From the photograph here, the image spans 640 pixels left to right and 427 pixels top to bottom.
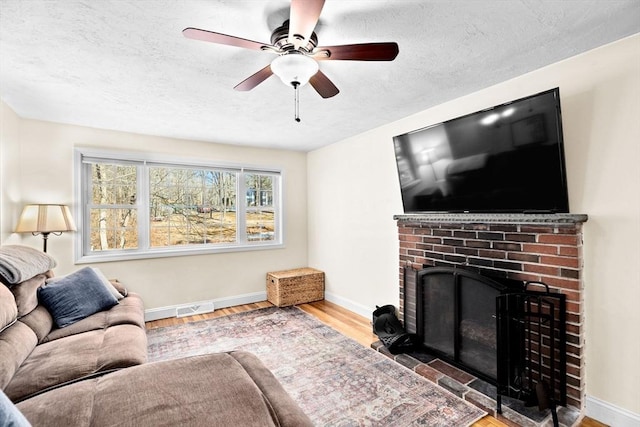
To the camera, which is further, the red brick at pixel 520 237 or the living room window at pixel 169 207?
the living room window at pixel 169 207

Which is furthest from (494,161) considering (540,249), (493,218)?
(540,249)

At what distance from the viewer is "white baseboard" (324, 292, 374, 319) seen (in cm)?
380

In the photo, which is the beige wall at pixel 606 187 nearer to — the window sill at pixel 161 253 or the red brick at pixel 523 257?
the red brick at pixel 523 257

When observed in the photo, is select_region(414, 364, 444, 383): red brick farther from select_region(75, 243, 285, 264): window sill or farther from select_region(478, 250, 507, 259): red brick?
select_region(75, 243, 285, 264): window sill

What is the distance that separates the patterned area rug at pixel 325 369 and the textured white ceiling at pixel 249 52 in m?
2.34

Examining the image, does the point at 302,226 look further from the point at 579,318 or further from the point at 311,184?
the point at 579,318

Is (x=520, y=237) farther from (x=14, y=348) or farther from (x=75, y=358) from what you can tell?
(x=14, y=348)

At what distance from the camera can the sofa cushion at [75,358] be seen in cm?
151

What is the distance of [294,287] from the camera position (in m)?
4.32

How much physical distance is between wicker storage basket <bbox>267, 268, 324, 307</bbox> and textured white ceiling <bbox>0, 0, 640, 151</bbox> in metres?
2.26

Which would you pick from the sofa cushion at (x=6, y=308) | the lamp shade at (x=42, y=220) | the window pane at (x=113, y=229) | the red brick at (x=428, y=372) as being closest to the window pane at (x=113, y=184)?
the window pane at (x=113, y=229)

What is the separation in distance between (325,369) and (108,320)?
177cm

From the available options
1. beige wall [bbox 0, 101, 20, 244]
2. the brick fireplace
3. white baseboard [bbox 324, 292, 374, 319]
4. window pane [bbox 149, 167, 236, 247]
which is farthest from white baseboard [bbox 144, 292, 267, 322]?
the brick fireplace

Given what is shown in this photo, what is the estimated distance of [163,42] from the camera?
5.90 ft
